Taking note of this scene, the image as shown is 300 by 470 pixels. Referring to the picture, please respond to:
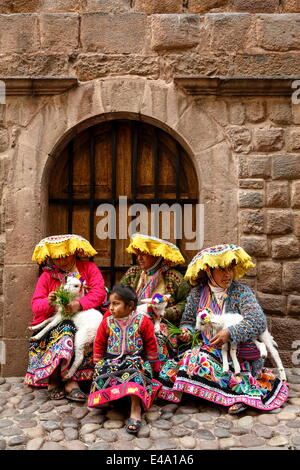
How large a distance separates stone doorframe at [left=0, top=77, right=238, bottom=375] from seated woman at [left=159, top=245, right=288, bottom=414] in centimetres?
64

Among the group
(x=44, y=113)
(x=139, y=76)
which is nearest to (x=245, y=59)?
A: (x=139, y=76)

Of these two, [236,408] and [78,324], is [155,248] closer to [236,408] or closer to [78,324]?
[78,324]

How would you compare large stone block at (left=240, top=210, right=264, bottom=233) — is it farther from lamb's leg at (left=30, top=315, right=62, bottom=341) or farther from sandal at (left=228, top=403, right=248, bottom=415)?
lamb's leg at (left=30, top=315, right=62, bottom=341)

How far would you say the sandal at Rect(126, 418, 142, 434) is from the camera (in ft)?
8.52

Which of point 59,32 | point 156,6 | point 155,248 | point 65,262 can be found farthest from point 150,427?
point 156,6

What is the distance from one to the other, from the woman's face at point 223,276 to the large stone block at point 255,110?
58.2 inches

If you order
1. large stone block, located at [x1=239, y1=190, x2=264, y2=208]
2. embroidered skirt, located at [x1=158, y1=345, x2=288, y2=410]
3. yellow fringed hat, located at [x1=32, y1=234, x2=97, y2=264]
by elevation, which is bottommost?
embroidered skirt, located at [x1=158, y1=345, x2=288, y2=410]

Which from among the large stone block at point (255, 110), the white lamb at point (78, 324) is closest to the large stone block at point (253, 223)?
the large stone block at point (255, 110)

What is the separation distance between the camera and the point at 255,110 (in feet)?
12.7

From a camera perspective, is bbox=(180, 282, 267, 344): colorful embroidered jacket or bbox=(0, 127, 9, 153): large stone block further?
bbox=(0, 127, 9, 153): large stone block

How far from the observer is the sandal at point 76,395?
121 inches

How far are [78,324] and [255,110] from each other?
7.97ft

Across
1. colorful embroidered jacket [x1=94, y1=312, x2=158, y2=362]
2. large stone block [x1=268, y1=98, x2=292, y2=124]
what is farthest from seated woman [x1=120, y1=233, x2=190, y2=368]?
large stone block [x1=268, y1=98, x2=292, y2=124]

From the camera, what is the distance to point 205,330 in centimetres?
315
